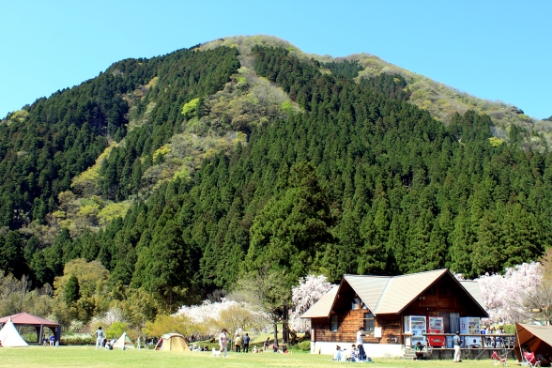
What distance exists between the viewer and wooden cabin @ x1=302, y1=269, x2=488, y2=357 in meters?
29.6

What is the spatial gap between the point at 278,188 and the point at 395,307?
22815 millimetres

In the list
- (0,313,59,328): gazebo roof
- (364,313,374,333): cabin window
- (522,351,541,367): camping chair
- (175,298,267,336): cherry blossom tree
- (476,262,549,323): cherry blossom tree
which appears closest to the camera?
(522,351,541,367): camping chair

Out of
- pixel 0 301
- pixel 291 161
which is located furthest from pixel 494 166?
pixel 0 301

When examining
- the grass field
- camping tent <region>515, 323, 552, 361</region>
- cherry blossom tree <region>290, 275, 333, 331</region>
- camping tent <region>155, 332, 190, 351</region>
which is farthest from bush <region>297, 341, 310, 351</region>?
camping tent <region>515, 323, 552, 361</region>

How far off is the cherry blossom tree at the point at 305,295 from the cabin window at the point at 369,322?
1237cm

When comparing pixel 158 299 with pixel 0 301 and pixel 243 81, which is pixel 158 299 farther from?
pixel 243 81

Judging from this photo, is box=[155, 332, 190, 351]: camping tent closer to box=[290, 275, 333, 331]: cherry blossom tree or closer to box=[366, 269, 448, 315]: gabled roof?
box=[366, 269, 448, 315]: gabled roof

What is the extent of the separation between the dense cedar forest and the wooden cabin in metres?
11.0

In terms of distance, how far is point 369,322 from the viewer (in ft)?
105

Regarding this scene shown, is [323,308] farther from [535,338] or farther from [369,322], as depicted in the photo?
[535,338]

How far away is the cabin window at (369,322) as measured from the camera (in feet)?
104

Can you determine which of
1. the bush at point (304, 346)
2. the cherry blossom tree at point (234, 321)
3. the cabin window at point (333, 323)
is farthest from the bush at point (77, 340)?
the cabin window at point (333, 323)

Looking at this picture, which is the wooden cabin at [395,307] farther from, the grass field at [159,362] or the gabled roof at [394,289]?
the grass field at [159,362]

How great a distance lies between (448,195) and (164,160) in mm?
59564
